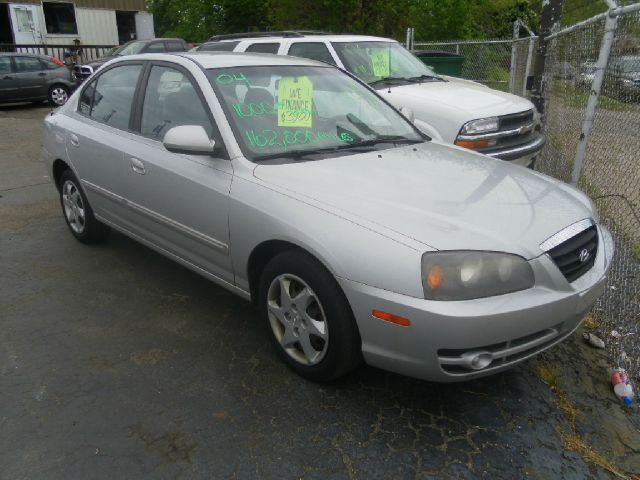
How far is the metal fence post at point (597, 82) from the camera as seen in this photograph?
3.83 meters

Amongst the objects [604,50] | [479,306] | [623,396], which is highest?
[604,50]

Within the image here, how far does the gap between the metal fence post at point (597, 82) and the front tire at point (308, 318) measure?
2.74 meters

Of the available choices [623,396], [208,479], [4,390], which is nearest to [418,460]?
[208,479]

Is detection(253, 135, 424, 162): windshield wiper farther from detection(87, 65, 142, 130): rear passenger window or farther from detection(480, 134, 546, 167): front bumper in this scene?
detection(480, 134, 546, 167): front bumper

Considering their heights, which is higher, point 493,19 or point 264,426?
point 493,19

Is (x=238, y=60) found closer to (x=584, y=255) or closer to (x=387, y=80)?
(x=584, y=255)

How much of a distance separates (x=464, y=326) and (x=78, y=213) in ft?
12.4

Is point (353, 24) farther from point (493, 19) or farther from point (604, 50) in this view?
point (604, 50)

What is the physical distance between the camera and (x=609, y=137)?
452 centimetres

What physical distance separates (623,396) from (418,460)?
1.29 metres

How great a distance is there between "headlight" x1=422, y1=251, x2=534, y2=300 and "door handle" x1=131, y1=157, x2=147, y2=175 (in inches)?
86.4

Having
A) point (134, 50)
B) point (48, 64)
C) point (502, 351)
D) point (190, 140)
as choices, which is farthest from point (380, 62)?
point (48, 64)

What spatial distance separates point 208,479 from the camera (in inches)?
93.0

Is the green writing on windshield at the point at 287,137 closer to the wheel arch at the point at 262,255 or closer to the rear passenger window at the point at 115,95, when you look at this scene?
the wheel arch at the point at 262,255
